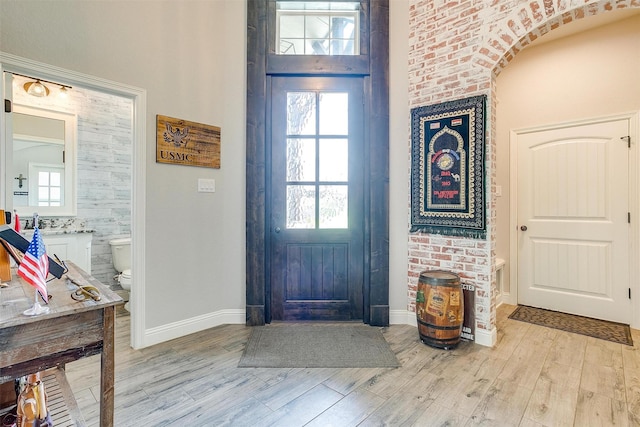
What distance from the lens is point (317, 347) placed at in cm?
242

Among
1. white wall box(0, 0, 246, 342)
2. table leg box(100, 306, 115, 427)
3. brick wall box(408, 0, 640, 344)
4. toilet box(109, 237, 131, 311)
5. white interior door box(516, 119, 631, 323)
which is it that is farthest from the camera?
toilet box(109, 237, 131, 311)

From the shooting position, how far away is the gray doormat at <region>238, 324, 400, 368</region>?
218 centimetres

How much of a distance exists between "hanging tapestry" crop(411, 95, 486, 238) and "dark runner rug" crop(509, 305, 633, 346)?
1.37 m

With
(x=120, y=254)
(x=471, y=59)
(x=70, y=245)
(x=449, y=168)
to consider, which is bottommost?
(x=120, y=254)

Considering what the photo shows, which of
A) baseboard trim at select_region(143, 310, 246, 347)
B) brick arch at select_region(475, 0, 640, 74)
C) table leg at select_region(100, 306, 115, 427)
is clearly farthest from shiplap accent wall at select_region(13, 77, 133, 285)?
brick arch at select_region(475, 0, 640, 74)

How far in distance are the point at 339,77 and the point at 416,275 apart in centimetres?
208

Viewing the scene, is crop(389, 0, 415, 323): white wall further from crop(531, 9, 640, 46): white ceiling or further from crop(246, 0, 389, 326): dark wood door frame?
crop(531, 9, 640, 46): white ceiling

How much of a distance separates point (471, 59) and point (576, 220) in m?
2.09

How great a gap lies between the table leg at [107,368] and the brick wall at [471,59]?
8.04ft

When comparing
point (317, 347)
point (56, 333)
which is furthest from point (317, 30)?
point (56, 333)

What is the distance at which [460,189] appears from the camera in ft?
A: 8.54

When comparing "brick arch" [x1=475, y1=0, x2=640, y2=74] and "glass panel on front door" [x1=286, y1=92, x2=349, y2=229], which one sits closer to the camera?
"brick arch" [x1=475, y1=0, x2=640, y2=74]

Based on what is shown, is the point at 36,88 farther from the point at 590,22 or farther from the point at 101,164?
the point at 590,22

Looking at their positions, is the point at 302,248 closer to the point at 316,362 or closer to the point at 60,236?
the point at 316,362
